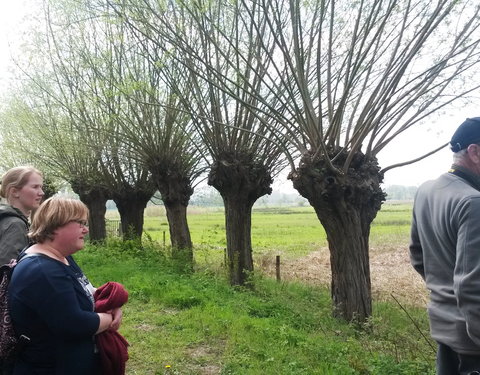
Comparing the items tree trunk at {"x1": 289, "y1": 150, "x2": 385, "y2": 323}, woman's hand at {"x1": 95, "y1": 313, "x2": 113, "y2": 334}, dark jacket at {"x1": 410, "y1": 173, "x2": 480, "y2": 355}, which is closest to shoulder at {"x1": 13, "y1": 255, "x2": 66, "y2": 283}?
woman's hand at {"x1": 95, "y1": 313, "x2": 113, "y2": 334}

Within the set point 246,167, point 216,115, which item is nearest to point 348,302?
point 246,167

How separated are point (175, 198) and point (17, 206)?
9.44m

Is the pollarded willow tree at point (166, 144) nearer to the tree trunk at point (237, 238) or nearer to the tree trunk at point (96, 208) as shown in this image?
the tree trunk at point (237, 238)

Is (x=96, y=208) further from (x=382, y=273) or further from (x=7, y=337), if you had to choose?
(x=7, y=337)

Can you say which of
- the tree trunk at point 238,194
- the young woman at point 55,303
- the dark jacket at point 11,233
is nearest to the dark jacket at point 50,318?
the young woman at point 55,303

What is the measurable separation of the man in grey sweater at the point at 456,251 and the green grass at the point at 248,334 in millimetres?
1845

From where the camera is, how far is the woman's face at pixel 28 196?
3.03 m

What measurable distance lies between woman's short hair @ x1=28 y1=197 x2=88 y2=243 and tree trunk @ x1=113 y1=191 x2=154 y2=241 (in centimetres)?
1322

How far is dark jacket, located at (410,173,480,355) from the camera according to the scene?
6.32 ft

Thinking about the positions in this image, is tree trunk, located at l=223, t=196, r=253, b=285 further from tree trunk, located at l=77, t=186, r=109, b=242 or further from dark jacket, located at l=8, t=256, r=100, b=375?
tree trunk, located at l=77, t=186, r=109, b=242

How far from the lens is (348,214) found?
22.4 ft

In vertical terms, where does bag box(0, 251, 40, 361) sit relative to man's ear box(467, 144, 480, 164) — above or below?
below

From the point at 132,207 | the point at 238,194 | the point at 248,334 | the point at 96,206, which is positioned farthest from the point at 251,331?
the point at 96,206

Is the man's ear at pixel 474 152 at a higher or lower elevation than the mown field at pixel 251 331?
higher
